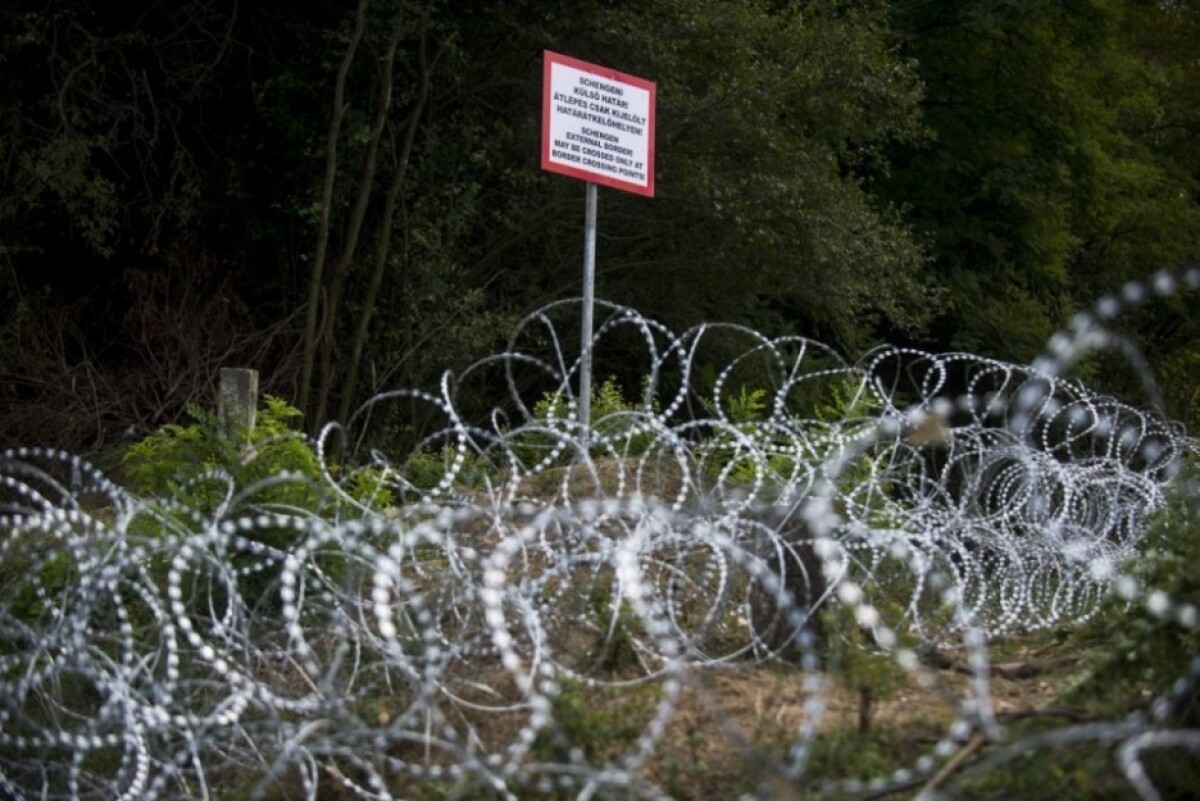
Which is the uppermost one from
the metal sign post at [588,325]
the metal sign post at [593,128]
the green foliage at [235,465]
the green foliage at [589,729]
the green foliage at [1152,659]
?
the metal sign post at [593,128]

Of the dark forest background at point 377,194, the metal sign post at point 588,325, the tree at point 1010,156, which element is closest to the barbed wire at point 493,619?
the metal sign post at point 588,325

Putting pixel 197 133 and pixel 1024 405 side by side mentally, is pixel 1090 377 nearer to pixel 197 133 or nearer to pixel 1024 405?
pixel 197 133

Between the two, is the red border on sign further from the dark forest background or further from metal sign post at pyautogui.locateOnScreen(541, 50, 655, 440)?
the dark forest background

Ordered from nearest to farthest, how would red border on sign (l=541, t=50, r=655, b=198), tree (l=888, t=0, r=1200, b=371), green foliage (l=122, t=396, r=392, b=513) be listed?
green foliage (l=122, t=396, r=392, b=513), red border on sign (l=541, t=50, r=655, b=198), tree (l=888, t=0, r=1200, b=371)

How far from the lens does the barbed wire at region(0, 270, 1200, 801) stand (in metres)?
4.07

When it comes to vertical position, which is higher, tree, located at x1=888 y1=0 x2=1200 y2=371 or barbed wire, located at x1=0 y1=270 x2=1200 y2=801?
tree, located at x1=888 y1=0 x2=1200 y2=371

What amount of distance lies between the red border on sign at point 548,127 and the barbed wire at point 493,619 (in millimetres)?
Result: 2067

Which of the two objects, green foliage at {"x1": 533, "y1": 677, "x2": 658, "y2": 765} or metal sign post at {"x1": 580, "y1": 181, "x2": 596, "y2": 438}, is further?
metal sign post at {"x1": 580, "y1": 181, "x2": 596, "y2": 438}

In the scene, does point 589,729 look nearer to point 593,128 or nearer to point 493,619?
point 493,619

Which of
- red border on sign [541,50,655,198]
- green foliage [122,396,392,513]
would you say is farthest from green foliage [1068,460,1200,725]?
red border on sign [541,50,655,198]

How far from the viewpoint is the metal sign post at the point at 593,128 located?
878cm

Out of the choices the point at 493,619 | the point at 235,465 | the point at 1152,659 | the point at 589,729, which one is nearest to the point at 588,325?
the point at 235,465

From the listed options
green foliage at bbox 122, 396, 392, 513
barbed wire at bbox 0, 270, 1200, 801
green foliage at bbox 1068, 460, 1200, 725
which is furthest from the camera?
green foliage at bbox 122, 396, 392, 513

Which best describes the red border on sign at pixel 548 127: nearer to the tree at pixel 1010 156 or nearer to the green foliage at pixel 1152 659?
the green foliage at pixel 1152 659
